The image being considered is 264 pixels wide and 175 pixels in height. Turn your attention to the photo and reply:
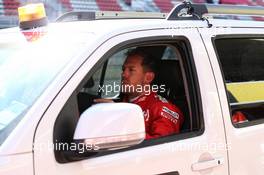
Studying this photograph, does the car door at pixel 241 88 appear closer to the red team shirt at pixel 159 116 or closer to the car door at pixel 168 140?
the car door at pixel 168 140

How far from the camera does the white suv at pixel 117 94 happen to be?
1876 mm

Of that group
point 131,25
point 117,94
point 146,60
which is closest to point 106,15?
point 146,60

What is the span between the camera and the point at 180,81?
8.43 feet

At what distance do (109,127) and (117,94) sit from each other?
1206 mm

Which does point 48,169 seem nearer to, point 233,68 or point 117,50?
point 117,50

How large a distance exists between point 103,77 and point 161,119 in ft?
2.31

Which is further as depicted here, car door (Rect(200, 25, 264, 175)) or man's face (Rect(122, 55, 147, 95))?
man's face (Rect(122, 55, 147, 95))

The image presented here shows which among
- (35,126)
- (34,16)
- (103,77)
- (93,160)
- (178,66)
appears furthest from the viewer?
(103,77)

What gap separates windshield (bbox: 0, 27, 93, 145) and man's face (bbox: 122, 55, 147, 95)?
0.48 m

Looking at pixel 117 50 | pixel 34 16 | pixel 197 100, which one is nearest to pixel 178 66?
pixel 197 100

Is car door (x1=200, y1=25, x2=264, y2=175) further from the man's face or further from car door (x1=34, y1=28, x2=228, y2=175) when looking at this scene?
the man's face

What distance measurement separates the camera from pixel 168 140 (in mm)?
2266

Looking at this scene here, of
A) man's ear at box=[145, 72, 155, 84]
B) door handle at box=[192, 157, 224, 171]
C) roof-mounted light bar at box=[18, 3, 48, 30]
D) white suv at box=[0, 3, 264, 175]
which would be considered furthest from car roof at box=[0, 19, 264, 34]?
door handle at box=[192, 157, 224, 171]

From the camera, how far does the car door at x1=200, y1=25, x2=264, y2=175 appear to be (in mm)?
2463
